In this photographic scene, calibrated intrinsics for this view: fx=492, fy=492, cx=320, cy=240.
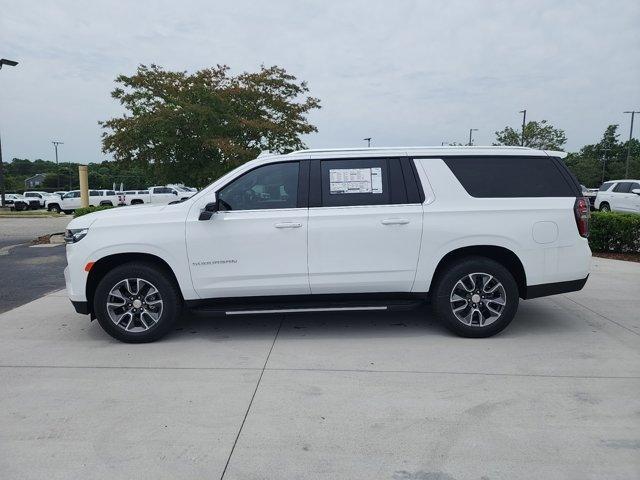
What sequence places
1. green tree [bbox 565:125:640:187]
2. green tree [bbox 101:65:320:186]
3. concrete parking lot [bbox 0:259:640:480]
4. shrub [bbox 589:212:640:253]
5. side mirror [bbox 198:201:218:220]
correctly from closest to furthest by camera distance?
concrete parking lot [bbox 0:259:640:480]
side mirror [bbox 198:201:218:220]
shrub [bbox 589:212:640:253]
green tree [bbox 101:65:320:186]
green tree [bbox 565:125:640:187]

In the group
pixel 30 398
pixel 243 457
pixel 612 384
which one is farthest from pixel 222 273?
pixel 612 384

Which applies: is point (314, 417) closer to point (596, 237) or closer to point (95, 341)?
point (95, 341)

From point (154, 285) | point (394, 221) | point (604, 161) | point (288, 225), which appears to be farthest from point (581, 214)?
point (604, 161)

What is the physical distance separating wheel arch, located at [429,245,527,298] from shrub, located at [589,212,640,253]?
22.2ft

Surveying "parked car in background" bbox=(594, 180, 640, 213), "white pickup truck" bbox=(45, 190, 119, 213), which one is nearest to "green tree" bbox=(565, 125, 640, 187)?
"parked car in background" bbox=(594, 180, 640, 213)

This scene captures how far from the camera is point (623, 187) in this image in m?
20.2

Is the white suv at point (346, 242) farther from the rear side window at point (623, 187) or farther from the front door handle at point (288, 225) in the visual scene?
the rear side window at point (623, 187)

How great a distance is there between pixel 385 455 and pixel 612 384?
6.99ft

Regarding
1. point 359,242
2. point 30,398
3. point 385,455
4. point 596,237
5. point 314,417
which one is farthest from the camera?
point 596,237

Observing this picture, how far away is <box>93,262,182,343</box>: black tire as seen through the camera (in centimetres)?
481

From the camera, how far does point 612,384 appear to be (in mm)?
3854

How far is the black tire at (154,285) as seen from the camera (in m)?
4.81

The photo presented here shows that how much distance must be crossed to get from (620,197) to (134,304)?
20.6 meters

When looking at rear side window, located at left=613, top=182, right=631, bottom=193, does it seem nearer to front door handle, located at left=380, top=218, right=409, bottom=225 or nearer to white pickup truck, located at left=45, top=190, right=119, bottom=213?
front door handle, located at left=380, top=218, right=409, bottom=225
